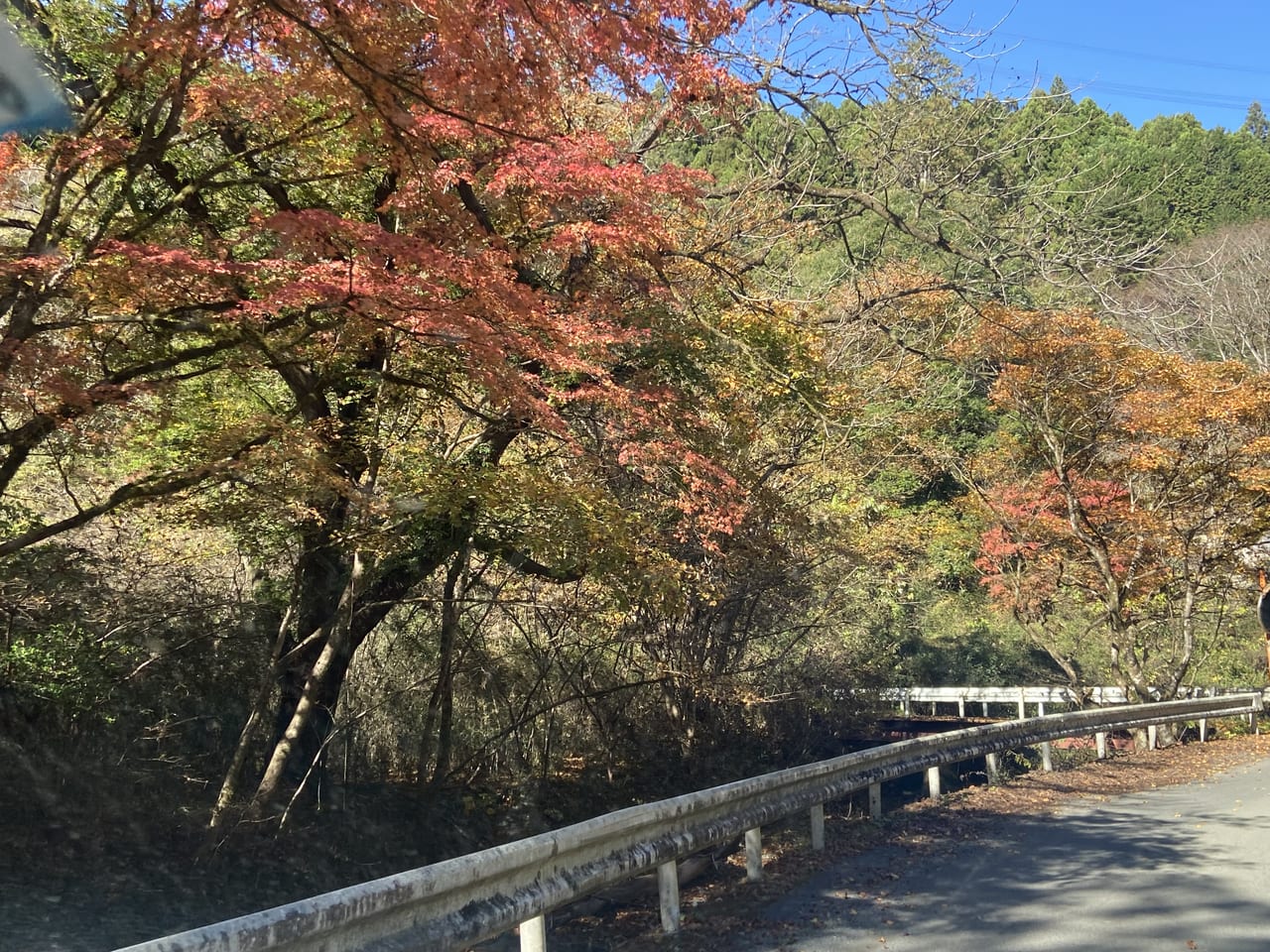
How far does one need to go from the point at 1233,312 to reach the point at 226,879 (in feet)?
116

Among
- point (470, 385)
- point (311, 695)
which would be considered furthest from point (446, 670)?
point (470, 385)

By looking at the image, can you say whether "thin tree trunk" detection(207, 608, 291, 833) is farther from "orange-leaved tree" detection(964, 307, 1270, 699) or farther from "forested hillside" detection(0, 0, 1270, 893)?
"orange-leaved tree" detection(964, 307, 1270, 699)

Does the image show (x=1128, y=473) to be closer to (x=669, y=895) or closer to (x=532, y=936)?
(x=669, y=895)

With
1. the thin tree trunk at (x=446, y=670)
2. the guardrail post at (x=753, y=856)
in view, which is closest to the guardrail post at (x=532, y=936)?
the guardrail post at (x=753, y=856)

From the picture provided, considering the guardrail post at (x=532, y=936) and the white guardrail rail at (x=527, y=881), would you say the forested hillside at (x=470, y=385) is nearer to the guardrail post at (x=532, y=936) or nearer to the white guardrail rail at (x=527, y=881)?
the white guardrail rail at (x=527, y=881)

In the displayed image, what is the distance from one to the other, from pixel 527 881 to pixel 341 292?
14.6 feet

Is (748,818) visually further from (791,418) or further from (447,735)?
(791,418)

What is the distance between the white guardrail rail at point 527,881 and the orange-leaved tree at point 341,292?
314 cm

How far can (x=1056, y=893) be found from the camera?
20.7ft

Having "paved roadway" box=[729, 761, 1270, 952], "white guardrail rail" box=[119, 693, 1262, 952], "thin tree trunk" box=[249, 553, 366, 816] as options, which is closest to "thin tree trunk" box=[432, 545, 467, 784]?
"thin tree trunk" box=[249, 553, 366, 816]

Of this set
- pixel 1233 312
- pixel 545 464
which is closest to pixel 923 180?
pixel 545 464

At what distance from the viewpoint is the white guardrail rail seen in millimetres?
3195

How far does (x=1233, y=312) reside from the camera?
33.7 m

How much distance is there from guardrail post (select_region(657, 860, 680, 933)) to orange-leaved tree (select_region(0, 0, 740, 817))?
12.5ft
